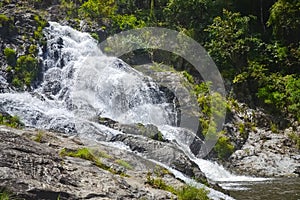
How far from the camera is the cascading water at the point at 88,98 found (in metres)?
11.3

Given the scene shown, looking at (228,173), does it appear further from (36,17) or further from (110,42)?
(36,17)

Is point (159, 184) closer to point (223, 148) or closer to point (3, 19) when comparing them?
point (223, 148)

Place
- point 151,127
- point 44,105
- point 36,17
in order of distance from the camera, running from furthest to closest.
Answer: point 36,17 → point 44,105 → point 151,127

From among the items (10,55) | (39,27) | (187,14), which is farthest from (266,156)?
(39,27)

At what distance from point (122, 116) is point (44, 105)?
2.78 meters

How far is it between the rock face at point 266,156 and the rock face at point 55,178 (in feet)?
22.1

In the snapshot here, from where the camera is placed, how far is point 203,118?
47.6ft

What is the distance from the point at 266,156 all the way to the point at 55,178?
9.66 m

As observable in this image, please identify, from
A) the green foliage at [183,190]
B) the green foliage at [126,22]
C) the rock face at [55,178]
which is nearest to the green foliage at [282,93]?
the green foliage at [126,22]

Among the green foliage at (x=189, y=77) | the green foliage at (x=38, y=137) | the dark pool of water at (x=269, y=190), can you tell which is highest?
the green foliage at (x=189, y=77)

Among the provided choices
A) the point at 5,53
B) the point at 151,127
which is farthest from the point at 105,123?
the point at 5,53

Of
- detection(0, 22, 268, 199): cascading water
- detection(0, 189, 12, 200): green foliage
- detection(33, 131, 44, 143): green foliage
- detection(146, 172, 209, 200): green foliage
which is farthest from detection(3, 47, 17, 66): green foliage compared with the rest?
detection(0, 189, 12, 200): green foliage

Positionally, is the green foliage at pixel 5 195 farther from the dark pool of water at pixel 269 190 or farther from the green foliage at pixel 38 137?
the dark pool of water at pixel 269 190

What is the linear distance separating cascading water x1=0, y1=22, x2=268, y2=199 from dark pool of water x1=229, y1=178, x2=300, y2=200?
3.66 feet
